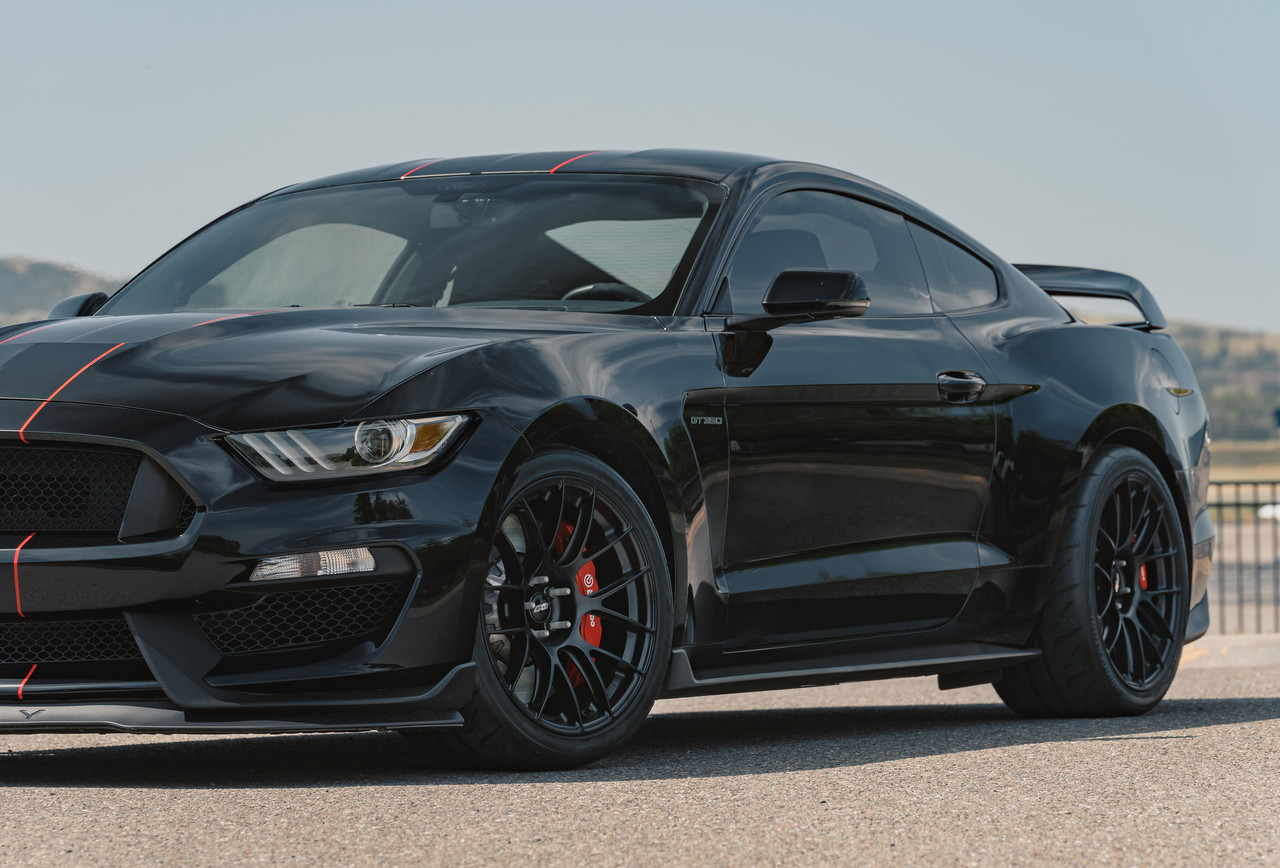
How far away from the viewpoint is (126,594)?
420 centimetres

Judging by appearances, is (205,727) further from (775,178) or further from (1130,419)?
(1130,419)

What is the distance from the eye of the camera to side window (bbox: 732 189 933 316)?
5516 millimetres

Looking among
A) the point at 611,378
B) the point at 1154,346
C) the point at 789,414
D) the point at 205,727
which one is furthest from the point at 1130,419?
the point at 205,727

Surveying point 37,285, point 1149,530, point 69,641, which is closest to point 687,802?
point 69,641

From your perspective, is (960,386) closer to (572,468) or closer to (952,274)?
(952,274)

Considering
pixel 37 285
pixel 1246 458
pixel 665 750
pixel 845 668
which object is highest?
pixel 845 668

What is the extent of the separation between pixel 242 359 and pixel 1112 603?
347cm

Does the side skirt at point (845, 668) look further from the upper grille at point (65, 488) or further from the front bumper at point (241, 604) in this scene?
the upper grille at point (65, 488)

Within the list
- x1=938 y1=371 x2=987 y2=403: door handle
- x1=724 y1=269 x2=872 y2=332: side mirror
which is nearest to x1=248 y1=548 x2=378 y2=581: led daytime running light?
Result: x1=724 y1=269 x2=872 y2=332: side mirror

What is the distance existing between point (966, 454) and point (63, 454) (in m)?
2.86

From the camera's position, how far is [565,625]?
4594mm

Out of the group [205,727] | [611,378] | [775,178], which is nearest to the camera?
[205,727]

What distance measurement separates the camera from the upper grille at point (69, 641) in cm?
429

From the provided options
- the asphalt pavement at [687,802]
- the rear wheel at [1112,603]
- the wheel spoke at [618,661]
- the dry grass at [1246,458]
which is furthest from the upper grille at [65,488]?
the dry grass at [1246,458]
